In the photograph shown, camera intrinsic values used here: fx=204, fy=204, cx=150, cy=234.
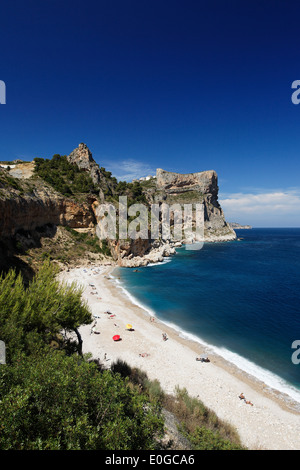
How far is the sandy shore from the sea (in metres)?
1.34

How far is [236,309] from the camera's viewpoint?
81.0ft

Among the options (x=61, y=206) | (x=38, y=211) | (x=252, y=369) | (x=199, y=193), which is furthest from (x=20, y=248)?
(x=199, y=193)

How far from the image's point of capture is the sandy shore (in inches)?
400

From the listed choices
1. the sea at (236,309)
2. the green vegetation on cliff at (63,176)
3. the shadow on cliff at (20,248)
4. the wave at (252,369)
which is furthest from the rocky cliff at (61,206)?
the wave at (252,369)

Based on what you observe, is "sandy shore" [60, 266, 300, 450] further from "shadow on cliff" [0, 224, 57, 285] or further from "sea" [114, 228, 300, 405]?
"shadow on cliff" [0, 224, 57, 285]

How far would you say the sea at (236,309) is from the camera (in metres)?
15.5

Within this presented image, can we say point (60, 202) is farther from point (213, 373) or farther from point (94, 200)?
point (213, 373)

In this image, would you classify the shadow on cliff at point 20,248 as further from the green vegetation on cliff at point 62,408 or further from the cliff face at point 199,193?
the cliff face at point 199,193

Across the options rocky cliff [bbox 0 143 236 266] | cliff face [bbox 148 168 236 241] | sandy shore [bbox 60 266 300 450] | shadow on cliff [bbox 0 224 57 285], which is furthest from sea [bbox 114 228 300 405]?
cliff face [bbox 148 168 236 241]

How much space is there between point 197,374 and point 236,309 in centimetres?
1297

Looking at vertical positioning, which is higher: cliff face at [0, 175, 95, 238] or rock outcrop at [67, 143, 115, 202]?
rock outcrop at [67, 143, 115, 202]

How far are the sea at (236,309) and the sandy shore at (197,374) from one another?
1.34 m

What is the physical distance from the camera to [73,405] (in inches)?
210

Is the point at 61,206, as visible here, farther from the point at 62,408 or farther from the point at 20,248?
the point at 62,408
